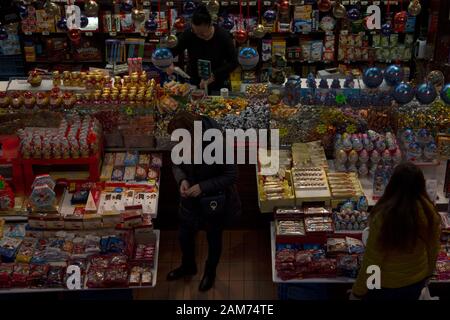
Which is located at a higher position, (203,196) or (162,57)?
(162,57)

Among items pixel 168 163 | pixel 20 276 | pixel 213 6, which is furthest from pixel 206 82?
pixel 20 276

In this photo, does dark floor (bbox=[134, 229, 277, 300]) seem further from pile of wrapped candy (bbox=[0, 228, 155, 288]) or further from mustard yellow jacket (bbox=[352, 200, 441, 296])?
mustard yellow jacket (bbox=[352, 200, 441, 296])

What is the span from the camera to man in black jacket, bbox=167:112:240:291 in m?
4.93

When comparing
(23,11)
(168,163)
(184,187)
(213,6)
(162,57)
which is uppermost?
(213,6)

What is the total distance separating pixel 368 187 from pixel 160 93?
6.61 feet

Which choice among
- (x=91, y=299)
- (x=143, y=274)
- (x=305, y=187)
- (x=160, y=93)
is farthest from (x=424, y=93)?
(x=91, y=299)

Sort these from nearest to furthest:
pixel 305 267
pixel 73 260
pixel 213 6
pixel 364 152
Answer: pixel 305 267
pixel 73 260
pixel 364 152
pixel 213 6

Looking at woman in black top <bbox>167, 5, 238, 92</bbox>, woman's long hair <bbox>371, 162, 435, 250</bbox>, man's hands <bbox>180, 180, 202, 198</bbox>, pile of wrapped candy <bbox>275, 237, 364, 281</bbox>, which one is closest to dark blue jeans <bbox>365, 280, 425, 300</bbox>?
woman's long hair <bbox>371, 162, 435, 250</bbox>

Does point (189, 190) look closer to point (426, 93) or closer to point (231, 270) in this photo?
point (231, 270)

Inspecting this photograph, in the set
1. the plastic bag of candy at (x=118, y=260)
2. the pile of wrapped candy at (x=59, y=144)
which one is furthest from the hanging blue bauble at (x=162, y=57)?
the plastic bag of candy at (x=118, y=260)

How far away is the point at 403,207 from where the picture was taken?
376cm

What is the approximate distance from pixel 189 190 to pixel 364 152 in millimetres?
1570

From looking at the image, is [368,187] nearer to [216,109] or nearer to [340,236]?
[340,236]

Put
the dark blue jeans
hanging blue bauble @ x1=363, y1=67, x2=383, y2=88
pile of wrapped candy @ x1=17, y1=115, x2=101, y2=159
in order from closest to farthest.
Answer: the dark blue jeans → pile of wrapped candy @ x1=17, y1=115, x2=101, y2=159 → hanging blue bauble @ x1=363, y1=67, x2=383, y2=88
